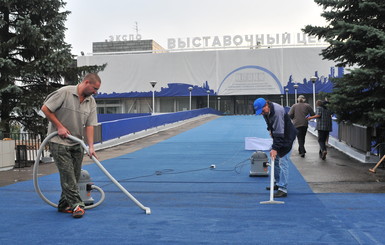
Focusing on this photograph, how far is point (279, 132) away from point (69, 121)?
3.28m

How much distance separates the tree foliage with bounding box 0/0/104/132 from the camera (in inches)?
568

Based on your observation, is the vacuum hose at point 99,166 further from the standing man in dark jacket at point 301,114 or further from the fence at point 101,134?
the standing man in dark jacket at point 301,114

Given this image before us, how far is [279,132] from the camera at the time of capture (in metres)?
6.77

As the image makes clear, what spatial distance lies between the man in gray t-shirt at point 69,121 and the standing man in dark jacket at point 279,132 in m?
2.62

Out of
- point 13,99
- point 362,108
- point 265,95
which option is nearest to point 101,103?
point 265,95

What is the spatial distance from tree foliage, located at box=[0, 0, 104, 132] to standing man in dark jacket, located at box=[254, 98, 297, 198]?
9958 mm

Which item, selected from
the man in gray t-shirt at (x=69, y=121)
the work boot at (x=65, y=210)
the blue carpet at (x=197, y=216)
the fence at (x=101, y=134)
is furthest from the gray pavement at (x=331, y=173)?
A: the man in gray t-shirt at (x=69, y=121)

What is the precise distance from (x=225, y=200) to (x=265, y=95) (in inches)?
2518

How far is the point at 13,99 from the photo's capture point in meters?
15.5

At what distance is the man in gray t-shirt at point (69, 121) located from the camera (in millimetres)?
5484

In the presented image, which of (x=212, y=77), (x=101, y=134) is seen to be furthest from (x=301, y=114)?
(x=212, y=77)

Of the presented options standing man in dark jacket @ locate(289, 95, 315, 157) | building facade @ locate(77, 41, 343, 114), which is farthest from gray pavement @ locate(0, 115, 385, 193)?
building facade @ locate(77, 41, 343, 114)

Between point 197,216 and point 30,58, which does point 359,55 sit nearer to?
point 197,216

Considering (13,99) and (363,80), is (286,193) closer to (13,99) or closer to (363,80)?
(363,80)
